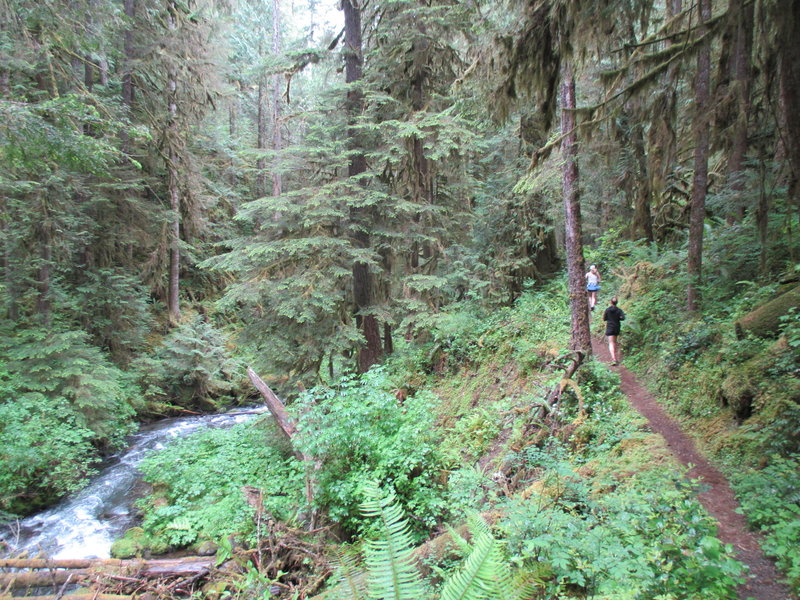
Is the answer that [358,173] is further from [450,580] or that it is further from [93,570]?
[450,580]

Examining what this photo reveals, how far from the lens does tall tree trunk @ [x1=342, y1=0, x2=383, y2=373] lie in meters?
12.0

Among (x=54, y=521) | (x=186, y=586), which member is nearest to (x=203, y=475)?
(x=54, y=521)

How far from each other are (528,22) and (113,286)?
15.1 metres

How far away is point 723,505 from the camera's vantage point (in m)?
4.17

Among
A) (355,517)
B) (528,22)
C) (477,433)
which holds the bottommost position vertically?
(355,517)

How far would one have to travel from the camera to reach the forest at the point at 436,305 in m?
4.09

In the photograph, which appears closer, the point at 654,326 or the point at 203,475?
the point at 654,326

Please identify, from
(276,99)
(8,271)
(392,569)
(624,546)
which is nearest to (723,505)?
(624,546)

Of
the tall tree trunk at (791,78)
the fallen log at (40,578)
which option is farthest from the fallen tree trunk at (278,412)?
the tall tree trunk at (791,78)

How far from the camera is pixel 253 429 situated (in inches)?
466

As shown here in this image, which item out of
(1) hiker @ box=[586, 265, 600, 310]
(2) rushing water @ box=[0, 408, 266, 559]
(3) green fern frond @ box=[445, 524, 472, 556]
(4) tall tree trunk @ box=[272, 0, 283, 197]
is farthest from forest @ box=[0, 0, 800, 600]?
(4) tall tree trunk @ box=[272, 0, 283, 197]

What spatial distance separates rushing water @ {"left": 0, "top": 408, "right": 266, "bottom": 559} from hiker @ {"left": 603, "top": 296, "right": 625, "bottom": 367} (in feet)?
35.3

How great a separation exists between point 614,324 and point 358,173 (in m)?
7.74

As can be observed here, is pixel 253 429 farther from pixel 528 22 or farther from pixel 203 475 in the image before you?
pixel 528 22
